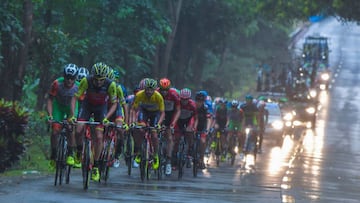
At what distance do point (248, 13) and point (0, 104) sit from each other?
37.0 m

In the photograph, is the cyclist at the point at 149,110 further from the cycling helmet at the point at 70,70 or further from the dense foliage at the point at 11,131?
the cycling helmet at the point at 70,70

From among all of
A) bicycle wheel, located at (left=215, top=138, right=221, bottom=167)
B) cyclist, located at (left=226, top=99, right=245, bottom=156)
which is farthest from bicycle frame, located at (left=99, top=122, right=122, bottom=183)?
cyclist, located at (left=226, top=99, right=245, bottom=156)

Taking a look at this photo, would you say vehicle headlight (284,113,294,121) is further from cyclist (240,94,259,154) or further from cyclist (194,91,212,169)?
cyclist (194,91,212,169)

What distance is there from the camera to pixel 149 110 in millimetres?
19203

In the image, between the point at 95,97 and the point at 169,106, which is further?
the point at 169,106

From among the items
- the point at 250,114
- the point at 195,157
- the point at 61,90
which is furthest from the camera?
the point at 250,114

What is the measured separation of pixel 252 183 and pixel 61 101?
537 centimetres

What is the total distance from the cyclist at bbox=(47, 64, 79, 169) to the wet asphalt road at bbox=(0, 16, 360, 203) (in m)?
0.59

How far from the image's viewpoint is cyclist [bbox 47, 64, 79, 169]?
16.2 metres

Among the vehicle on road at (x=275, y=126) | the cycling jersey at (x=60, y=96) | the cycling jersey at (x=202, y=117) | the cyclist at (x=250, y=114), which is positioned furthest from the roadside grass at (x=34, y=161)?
the vehicle on road at (x=275, y=126)

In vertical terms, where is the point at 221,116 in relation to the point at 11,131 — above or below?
above

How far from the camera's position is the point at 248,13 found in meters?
55.7

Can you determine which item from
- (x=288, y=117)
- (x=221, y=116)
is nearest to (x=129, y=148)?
(x=221, y=116)

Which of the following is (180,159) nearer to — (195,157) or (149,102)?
(195,157)
